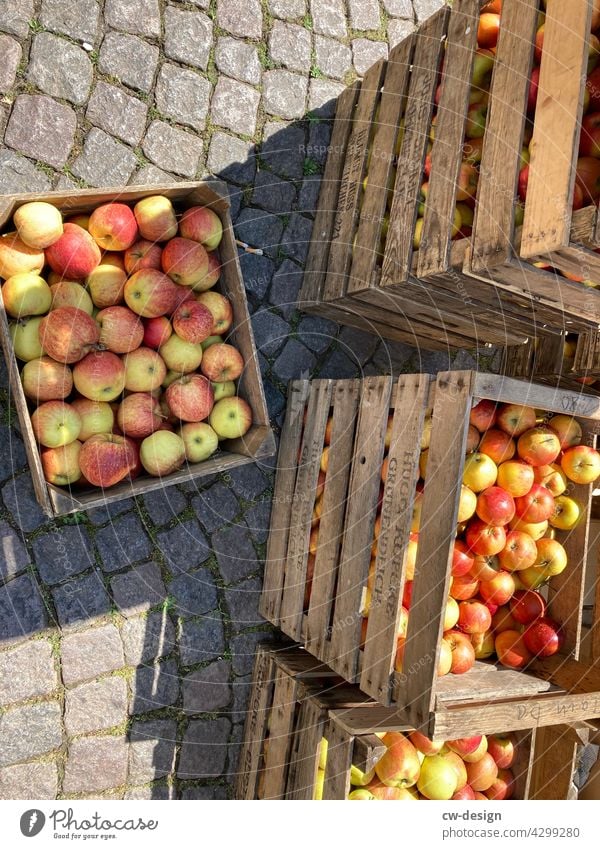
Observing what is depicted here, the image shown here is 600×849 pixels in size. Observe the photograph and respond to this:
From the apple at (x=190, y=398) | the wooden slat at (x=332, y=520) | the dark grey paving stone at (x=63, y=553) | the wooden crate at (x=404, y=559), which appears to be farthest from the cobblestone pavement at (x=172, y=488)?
the apple at (x=190, y=398)

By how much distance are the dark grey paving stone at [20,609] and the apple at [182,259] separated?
64.7 inches

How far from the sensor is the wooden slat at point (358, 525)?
277 centimetres

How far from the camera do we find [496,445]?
2893 millimetres

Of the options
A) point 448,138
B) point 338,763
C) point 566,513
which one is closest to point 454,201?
point 448,138

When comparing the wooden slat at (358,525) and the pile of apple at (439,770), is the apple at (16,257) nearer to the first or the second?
the wooden slat at (358,525)

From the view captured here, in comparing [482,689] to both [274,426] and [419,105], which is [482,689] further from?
[419,105]

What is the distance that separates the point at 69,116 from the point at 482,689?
3302 millimetres

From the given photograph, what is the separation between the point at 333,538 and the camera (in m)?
2.96

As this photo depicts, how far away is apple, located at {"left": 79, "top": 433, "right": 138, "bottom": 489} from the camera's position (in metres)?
2.62

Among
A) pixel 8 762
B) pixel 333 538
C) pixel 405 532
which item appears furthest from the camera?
pixel 8 762

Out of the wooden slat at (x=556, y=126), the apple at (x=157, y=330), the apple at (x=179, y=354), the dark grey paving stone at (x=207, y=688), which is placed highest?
the wooden slat at (x=556, y=126)

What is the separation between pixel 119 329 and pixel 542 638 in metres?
2.31

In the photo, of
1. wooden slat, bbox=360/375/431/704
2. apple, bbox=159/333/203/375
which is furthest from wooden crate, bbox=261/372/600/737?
apple, bbox=159/333/203/375
